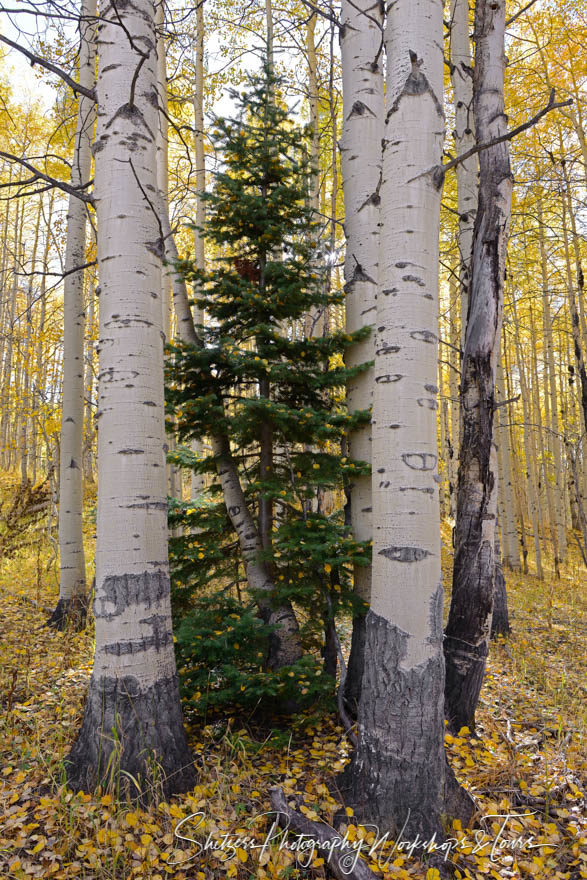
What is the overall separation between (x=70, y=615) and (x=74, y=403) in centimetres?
223

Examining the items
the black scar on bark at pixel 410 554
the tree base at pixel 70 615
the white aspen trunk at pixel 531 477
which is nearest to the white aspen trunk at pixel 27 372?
the tree base at pixel 70 615

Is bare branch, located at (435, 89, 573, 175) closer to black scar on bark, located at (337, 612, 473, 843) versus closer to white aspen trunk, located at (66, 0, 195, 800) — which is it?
white aspen trunk, located at (66, 0, 195, 800)

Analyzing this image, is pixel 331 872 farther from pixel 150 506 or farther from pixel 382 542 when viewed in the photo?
pixel 150 506

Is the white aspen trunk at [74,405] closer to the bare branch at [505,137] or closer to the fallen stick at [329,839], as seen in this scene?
the fallen stick at [329,839]

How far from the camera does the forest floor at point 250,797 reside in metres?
1.99

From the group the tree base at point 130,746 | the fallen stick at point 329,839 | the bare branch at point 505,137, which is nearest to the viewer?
the fallen stick at point 329,839

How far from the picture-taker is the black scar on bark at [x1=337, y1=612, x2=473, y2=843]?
2.13 m

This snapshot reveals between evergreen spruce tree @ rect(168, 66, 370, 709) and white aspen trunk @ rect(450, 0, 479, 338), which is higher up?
white aspen trunk @ rect(450, 0, 479, 338)

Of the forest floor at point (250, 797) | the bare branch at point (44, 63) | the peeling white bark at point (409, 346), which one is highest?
the bare branch at point (44, 63)

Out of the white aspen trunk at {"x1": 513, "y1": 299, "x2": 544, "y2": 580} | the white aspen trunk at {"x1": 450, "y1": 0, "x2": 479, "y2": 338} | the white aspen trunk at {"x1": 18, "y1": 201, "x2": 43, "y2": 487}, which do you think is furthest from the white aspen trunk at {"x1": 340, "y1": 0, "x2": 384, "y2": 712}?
the white aspen trunk at {"x1": 513, "y1": 299, "x2": 544, "y2": 580}

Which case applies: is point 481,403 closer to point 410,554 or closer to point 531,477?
point 410,554

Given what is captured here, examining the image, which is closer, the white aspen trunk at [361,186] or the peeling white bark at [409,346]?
the peeling white bark at [409,346]

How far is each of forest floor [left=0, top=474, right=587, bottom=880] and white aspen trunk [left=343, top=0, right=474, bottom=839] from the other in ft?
0.87

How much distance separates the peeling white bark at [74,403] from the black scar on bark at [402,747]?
13.3ft
